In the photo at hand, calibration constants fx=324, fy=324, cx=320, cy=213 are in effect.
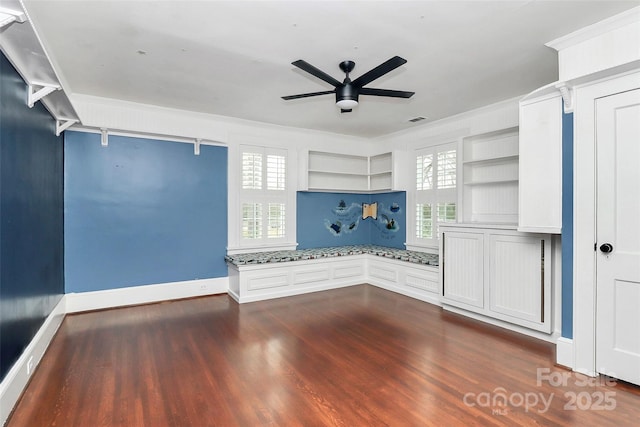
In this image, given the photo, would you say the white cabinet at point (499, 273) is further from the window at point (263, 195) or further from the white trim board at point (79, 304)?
the white trim board at point (79, 304)

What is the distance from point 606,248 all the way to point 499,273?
1166 mm

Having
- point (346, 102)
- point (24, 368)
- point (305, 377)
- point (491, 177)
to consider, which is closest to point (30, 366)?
point (24, 368)

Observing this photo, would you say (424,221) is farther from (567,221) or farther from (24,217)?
(24,217)

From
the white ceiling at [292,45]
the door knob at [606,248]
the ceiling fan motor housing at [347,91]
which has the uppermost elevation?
the white ceiling at [292,45]

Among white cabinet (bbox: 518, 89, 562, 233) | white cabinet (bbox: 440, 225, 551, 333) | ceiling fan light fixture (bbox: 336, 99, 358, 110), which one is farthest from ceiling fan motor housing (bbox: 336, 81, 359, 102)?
white cabinet (bbox: 440, 225, 551, 333)

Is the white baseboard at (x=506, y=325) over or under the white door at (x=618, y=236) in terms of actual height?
under

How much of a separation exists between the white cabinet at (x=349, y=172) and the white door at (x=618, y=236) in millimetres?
3299

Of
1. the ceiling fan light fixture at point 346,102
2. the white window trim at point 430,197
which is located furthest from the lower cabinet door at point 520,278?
the ceiling fan light fixture at point 346,102

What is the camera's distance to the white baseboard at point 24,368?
6.30 ft

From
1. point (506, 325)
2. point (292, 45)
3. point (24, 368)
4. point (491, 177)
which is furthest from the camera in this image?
point (491, 177)

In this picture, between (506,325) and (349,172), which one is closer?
(506,325)

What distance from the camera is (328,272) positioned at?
5.02 meters

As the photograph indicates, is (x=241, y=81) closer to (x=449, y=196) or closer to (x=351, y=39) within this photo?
(x=351, y=39)

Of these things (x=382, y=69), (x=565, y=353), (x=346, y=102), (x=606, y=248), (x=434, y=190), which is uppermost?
(x=382, y=69)
